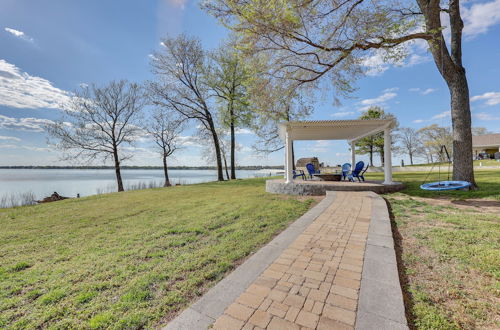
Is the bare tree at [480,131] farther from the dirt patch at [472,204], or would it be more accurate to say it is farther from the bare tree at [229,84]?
the dirt patch at [472,204]

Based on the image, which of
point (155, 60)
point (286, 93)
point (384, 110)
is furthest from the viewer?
point (384, 110)

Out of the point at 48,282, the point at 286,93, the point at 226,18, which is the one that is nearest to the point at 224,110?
the point at 286,93

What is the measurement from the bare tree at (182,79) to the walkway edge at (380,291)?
14960 millimetres

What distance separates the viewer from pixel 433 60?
24.6 ft

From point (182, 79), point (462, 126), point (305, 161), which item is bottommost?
point (305, 161)

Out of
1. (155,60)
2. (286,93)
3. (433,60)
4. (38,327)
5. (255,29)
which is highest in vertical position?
(155,60)

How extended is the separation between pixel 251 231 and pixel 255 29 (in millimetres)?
5801

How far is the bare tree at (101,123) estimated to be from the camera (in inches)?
605

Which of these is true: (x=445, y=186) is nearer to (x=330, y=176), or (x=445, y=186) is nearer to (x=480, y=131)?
(x=330, y=176)

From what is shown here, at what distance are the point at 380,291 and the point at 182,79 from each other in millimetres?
18370

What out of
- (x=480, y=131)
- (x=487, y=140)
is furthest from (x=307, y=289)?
(x=480, y=131)

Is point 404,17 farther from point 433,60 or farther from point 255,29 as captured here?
point 255,29

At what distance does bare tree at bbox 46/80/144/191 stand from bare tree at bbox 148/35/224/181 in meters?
2.65

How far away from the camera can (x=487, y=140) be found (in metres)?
31.9
